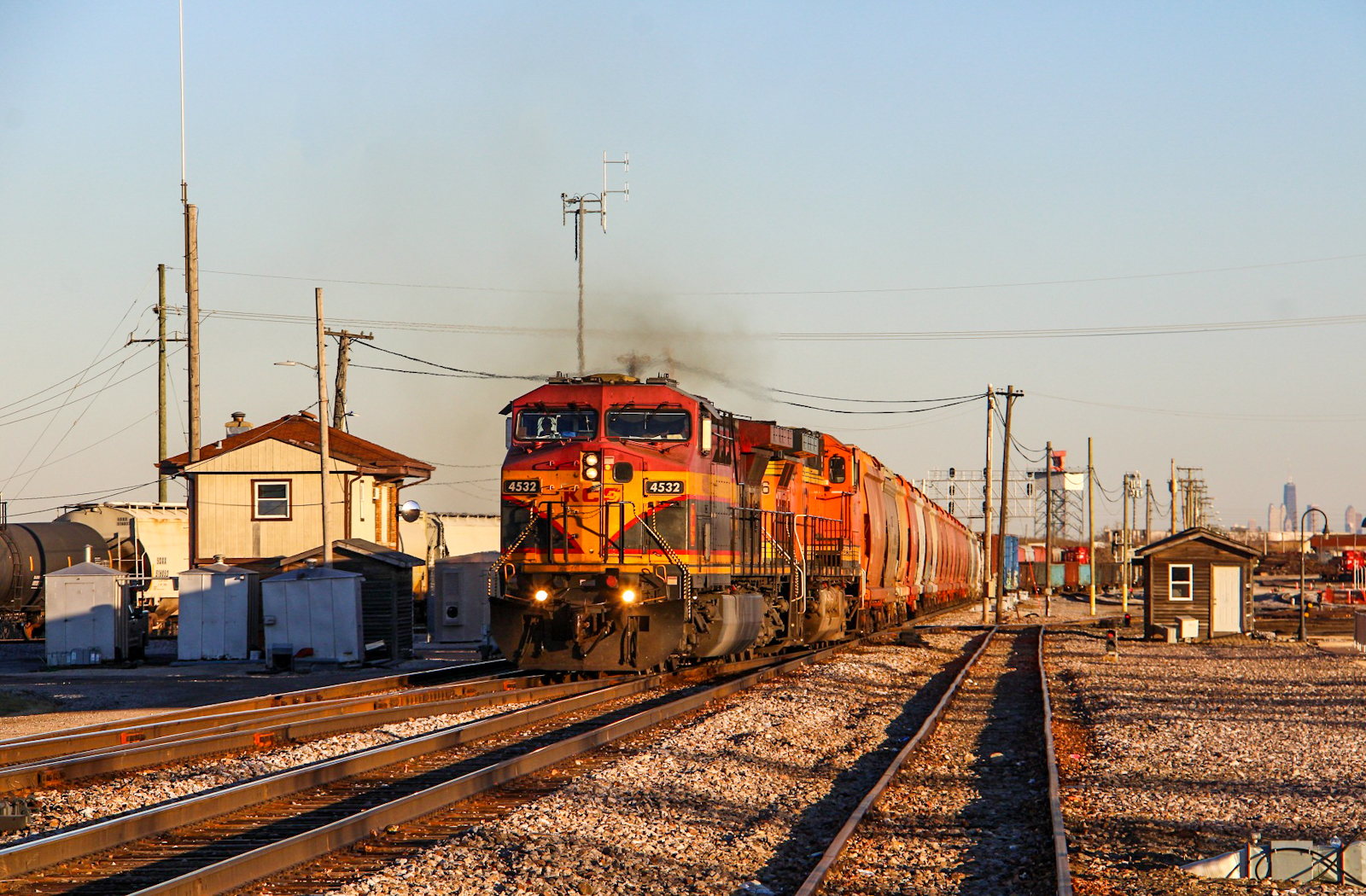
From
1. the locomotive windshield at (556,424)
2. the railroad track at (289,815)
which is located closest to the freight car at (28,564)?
the locomotive windshield at (556,424)

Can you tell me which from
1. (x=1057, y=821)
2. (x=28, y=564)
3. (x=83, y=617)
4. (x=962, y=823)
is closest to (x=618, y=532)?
(x=962, y=823)

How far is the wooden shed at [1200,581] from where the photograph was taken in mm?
33656

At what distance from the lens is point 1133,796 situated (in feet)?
34.0

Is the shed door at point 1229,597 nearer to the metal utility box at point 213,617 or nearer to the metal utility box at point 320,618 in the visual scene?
the metal utility box at point 320,618

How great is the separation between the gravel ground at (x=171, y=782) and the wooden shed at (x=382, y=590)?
43.5 feet

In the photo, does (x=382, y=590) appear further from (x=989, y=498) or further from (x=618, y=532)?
(x=989, y=498)

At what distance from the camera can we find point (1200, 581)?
33812mm

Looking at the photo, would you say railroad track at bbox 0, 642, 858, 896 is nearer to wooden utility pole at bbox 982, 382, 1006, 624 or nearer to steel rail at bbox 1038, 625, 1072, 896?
steel rail at bbox 1038, 625, 1072, 896

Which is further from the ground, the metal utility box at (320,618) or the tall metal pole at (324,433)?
the tall metal pole at (324,433)

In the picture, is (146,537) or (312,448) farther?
(146,537)

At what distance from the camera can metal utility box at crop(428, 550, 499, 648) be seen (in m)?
32.0

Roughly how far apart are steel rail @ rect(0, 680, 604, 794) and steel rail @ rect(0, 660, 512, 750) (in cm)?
145

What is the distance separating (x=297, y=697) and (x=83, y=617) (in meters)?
11.4

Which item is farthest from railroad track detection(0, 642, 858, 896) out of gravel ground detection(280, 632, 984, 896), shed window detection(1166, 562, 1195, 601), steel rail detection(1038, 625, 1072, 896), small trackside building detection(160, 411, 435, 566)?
shed window detection(1166, 562, 1195, 601)
